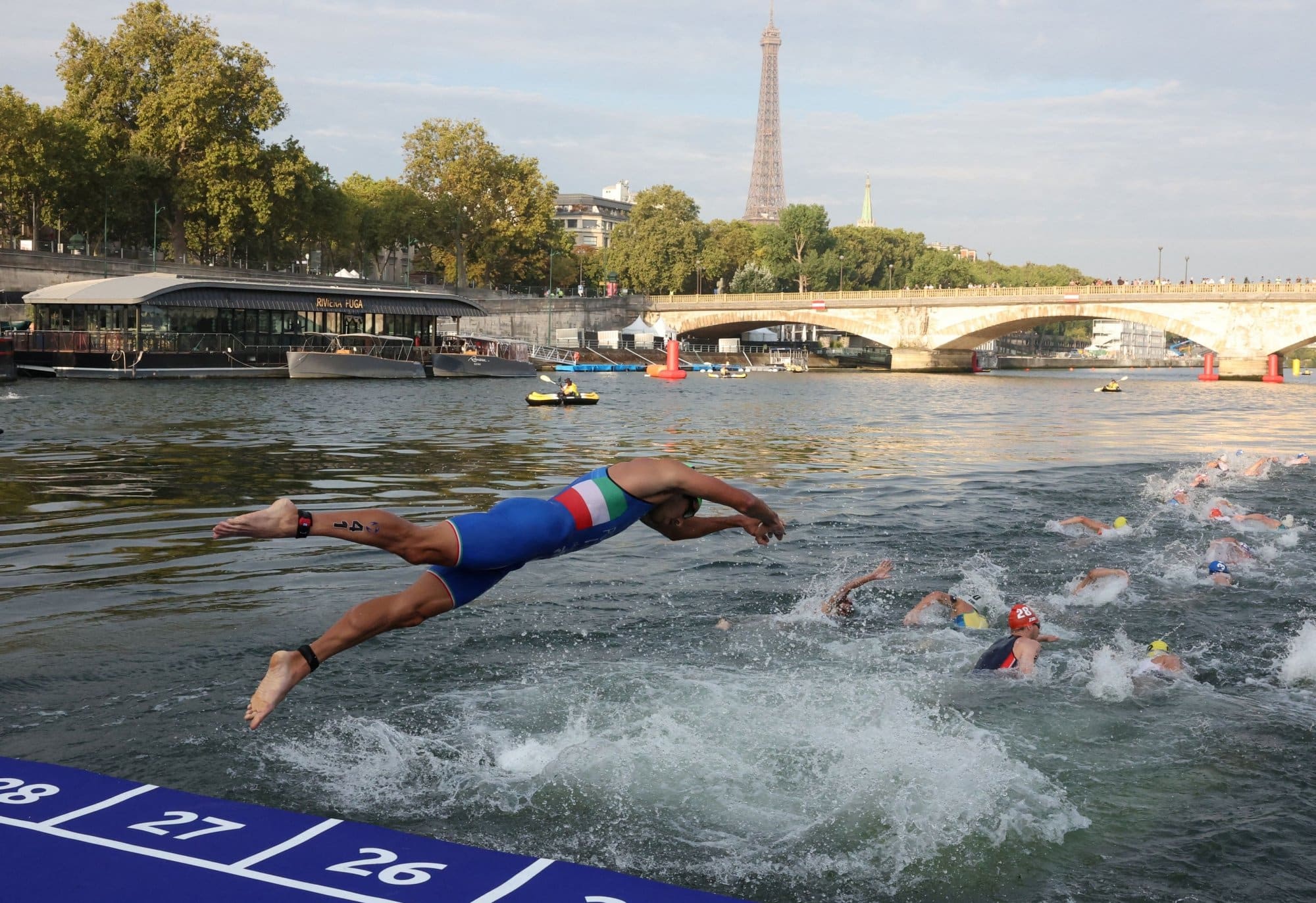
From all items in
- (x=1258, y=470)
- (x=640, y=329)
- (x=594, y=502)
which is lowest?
(x=1258, y=470)

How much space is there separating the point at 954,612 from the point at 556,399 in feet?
105

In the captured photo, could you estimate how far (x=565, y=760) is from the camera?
769cm

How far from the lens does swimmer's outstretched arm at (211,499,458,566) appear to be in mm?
5961

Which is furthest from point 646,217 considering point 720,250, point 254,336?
point 254,336

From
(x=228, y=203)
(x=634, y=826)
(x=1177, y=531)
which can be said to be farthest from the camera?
(x=228, y=203)

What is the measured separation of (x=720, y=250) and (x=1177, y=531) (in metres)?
108

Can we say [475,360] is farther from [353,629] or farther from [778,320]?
[353,629]

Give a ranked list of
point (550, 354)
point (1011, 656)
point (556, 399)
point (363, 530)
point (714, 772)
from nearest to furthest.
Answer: point (363, 530), point (714, 772), point (1011, 656), point (556, 399), point (550, 354)

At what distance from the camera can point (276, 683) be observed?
250 inches

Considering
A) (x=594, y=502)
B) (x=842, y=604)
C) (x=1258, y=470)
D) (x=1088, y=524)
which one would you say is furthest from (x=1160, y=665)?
(x=1258, y=470)

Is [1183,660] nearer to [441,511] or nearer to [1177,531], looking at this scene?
[1177,531]

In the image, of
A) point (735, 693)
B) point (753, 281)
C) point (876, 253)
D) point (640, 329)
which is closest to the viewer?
point (735, 693)

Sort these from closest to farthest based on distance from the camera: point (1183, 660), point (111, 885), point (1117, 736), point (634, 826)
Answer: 1. point (111, 885)
2. point (634, 826)
3. point (1117, 736)
4. point (1183, 660)

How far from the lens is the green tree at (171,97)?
6862 cm
